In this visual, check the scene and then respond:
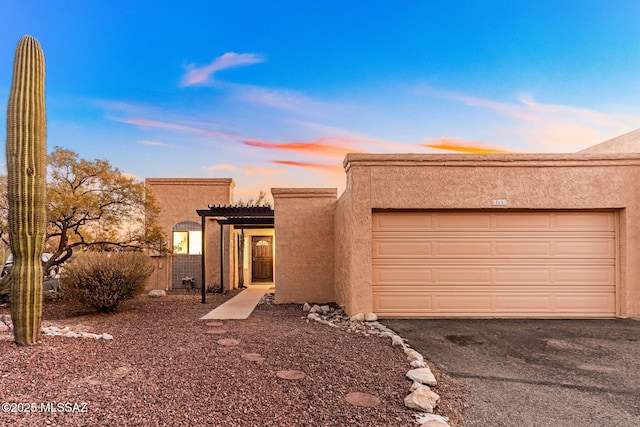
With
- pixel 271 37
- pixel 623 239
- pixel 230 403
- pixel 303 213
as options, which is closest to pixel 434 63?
pixel 271 37

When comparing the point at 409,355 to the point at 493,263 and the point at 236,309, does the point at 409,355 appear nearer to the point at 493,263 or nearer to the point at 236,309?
the point at 493,263

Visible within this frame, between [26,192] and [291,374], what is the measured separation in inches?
160

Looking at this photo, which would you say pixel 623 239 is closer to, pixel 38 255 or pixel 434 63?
pixel 434 63

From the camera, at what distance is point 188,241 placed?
553 inches

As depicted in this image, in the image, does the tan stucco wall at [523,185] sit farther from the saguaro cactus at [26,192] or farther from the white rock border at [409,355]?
the saguaro cactus at [26,192]

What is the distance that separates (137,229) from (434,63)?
9.14m

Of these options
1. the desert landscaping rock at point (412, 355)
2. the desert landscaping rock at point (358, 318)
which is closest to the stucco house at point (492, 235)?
the desert landscaping rock at point (358, 318)

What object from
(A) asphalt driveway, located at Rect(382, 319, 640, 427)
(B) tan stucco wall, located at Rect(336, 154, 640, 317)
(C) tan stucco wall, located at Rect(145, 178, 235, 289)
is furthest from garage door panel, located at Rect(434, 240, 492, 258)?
(C) tan stucco wall, located at Rect(145, 178, 235, 289)

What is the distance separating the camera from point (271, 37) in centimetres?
948

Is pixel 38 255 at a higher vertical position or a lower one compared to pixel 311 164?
lower

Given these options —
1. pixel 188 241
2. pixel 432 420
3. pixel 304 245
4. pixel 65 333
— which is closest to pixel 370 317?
pixel 304 245

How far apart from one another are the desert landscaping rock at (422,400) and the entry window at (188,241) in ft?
39.3

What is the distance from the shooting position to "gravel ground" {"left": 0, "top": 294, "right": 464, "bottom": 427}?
2.93 meters

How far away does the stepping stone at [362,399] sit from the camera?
3223mm
